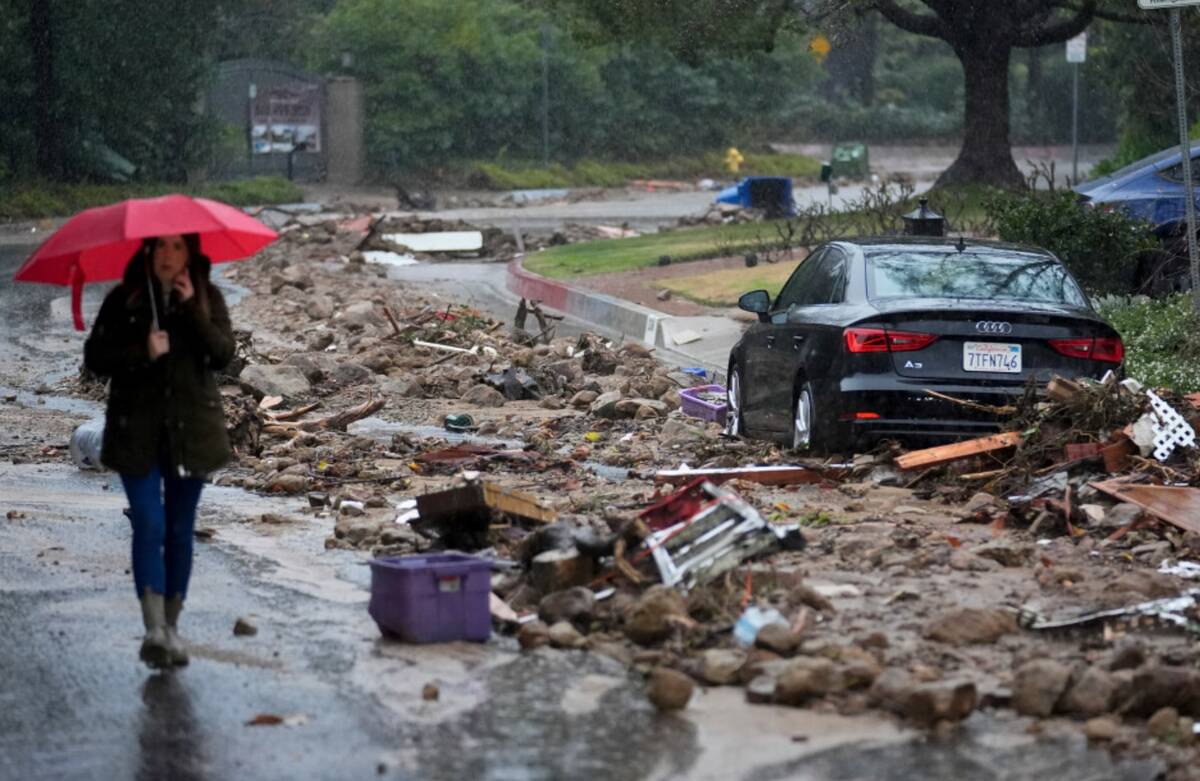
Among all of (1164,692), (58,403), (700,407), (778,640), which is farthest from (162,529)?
(58,403)

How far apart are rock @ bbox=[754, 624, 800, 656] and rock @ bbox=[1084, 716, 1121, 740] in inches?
48.6

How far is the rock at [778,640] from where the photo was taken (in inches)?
276

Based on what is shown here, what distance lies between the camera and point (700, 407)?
14.8m

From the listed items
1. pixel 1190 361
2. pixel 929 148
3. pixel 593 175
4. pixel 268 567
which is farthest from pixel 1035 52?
pixel 268 567

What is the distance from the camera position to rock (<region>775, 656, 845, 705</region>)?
6484mm

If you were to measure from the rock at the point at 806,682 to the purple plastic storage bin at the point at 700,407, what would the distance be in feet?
26.0

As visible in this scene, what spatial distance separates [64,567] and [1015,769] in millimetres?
5042

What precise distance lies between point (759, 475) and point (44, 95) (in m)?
39.7

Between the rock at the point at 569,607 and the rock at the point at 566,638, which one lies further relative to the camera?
the rock at the point at 569,607

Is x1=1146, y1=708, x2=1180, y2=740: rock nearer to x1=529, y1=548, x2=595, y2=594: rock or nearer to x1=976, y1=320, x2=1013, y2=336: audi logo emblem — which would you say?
x1=529, y1=548, x2=595, y2=594: rock

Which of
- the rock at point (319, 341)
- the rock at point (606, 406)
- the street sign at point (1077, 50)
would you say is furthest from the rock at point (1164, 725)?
the street sign at point (1077, 50)

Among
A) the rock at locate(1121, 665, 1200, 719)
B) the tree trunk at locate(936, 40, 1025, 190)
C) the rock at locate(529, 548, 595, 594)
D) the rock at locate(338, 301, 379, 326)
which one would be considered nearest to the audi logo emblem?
the rock at locate(529, 548, 595, 594)

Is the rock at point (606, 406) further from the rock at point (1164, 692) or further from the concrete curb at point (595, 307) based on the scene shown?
the rock at point (1164, 692)

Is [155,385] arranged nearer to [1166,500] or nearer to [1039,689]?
[1039,689]
